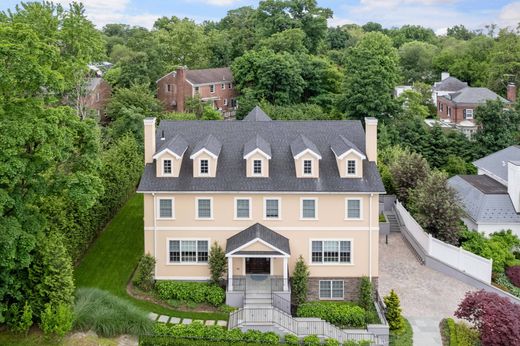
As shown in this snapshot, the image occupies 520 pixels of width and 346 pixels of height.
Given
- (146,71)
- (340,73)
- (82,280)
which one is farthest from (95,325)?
(340,73)

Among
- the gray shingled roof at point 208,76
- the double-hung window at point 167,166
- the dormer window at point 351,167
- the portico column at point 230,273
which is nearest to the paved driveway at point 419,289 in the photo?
the dormer window at point 351,167

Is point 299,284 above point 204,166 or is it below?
below

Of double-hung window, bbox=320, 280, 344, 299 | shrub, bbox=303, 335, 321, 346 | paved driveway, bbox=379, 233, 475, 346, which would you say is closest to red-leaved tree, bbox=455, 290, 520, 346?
paved driveway, bbox=379, 233, 475, 346

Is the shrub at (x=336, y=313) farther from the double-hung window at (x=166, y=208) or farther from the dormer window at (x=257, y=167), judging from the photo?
the double-hung window at (x=166, y=208)

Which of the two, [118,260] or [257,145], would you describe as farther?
[118,260]

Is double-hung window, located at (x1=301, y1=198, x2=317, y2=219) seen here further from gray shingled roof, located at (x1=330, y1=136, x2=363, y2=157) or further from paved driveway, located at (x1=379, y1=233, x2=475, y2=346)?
paved driveway, located at (x1=379, y1=233, x2=475, y2=346)

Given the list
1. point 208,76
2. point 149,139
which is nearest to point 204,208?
point 149,139

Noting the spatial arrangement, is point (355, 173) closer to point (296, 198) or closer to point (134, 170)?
point (296, 198)

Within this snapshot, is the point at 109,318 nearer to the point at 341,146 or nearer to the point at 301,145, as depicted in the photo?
the point at 301,145
